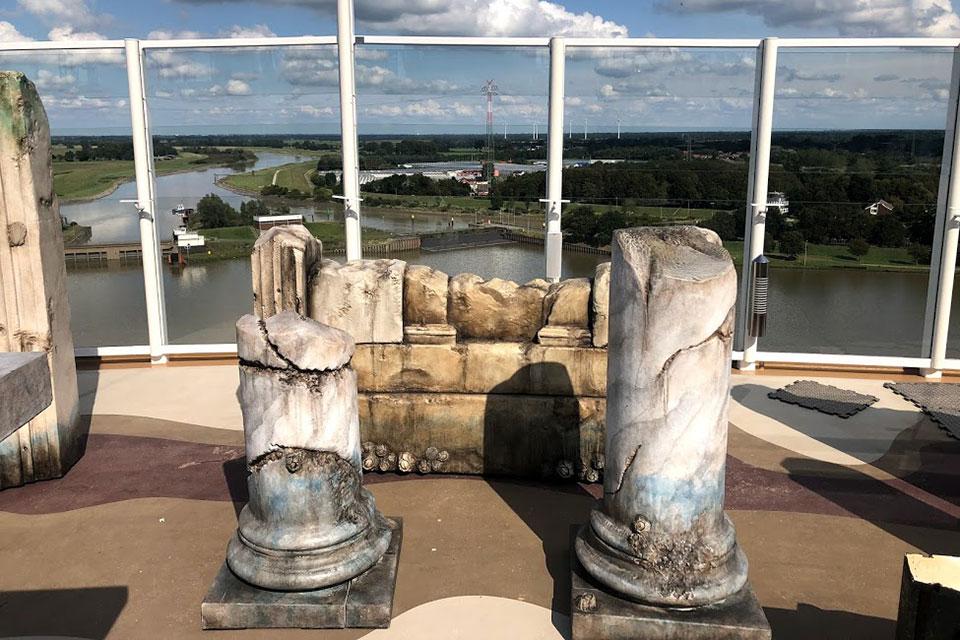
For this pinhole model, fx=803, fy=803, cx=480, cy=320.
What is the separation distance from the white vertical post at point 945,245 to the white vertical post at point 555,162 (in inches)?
162

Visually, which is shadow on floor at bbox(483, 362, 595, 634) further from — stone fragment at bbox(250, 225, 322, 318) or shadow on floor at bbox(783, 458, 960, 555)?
shadow on floor at bbox(783, 458, 960, 555)

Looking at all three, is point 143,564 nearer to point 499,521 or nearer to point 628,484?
point 499,521

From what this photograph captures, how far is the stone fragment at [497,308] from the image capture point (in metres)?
6.20

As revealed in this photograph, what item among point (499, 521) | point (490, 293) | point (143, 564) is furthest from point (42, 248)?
point (499, 521)

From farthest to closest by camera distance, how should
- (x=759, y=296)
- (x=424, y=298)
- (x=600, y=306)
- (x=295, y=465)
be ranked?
1. (x=759, y=296)
2. (x=424, y=298)
3. (x=600, y=306)
4. (x=295, y=465)

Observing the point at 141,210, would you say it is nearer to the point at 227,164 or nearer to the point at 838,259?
the point at 227,164

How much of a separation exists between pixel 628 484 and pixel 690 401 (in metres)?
0.59

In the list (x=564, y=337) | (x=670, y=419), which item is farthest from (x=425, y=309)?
(x=670, y=419)

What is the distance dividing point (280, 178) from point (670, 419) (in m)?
6.88

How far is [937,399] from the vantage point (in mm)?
8031

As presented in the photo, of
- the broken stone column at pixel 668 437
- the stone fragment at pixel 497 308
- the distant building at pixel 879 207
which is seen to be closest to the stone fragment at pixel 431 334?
the stone fragment at pixel 497 308

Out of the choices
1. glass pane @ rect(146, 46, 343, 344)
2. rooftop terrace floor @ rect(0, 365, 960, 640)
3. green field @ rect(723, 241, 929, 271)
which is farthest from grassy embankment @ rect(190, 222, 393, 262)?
green field @ rect(723, 241, 929, 271)

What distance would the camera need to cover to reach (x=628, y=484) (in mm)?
4457

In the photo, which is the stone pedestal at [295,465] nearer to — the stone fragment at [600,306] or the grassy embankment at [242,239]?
the stone fragment at [600,306]
